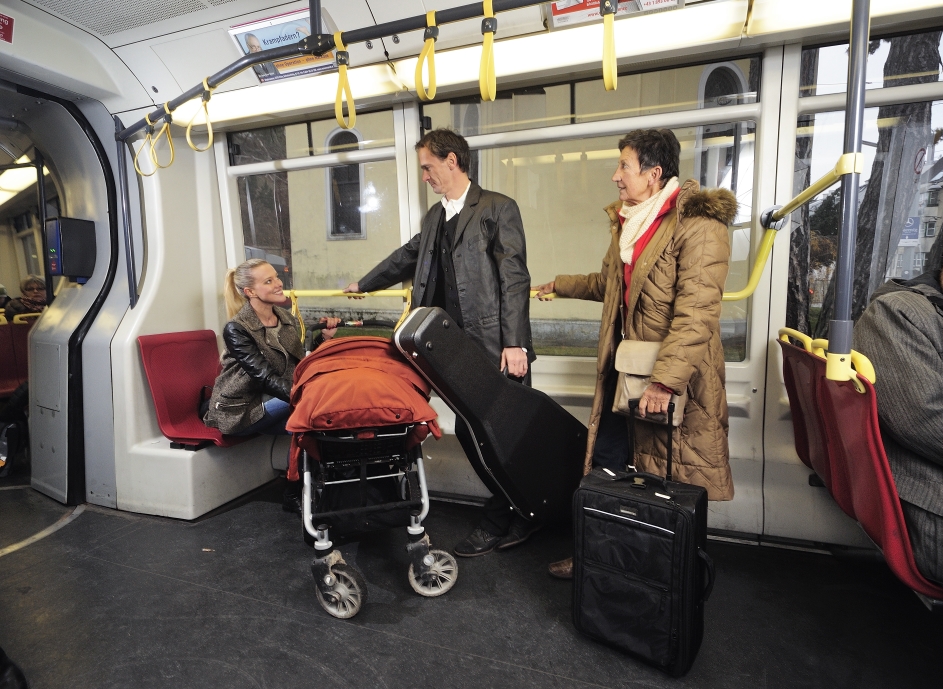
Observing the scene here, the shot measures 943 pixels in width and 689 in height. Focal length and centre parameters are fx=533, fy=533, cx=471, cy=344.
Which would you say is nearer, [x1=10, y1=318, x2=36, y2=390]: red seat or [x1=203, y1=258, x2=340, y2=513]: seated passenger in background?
[x1=203, y1=258, x2=340, y2=513]: seated passenger in background

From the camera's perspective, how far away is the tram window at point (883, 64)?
2.49 m

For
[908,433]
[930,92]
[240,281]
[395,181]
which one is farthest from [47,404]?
[930,92]

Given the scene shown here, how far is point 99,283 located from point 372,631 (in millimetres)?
3061

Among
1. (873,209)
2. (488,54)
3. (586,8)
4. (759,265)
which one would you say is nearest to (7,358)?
(488,54)

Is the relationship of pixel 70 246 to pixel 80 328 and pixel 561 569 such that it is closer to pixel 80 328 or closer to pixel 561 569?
pixel 80 328

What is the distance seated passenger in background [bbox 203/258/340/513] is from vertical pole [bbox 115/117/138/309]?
0.72 metres

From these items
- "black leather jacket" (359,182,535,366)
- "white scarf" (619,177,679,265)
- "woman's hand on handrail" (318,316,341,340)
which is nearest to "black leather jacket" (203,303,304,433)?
"woman's hand on handrail" (318,316,341,340)

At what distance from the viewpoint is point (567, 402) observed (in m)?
3.20

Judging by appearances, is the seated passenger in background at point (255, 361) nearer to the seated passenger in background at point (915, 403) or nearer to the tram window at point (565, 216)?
the tram window at point (565, 216)

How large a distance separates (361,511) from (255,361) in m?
1.26

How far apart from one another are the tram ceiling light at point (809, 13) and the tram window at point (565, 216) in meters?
0.67

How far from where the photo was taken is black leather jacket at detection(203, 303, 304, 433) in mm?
3035

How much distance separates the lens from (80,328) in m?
3.54

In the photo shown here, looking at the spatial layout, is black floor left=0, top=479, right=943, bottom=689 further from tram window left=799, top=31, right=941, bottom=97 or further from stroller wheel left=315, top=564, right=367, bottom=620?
tram window left=799, top=31, right=941, bottom=97
